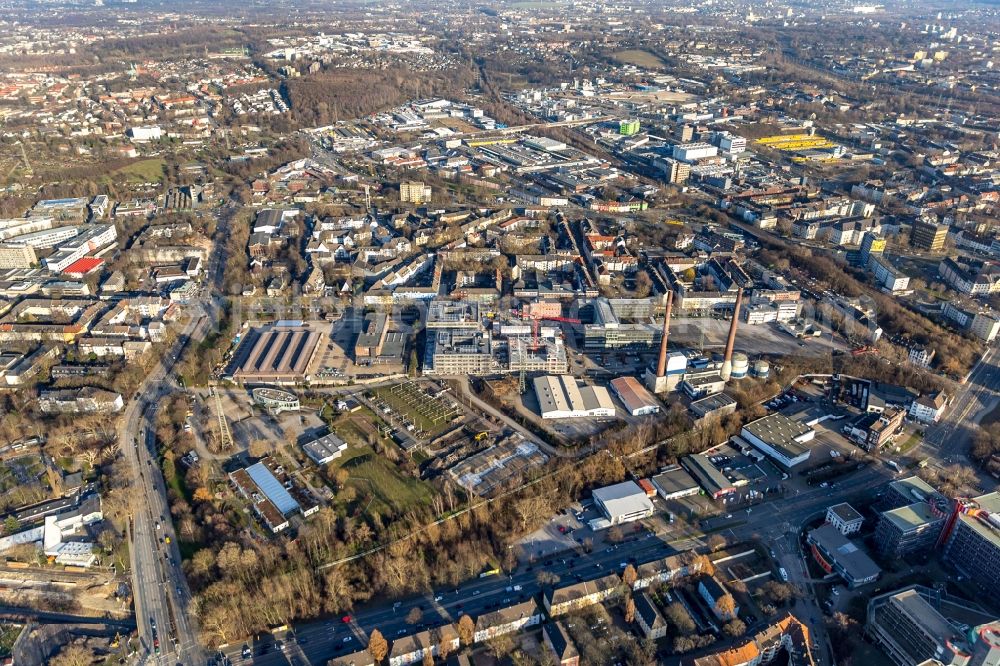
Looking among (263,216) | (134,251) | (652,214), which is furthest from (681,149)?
(134,251)

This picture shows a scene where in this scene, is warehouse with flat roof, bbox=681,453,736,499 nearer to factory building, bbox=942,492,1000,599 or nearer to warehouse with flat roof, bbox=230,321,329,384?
factory building, bbox=942,492,1000,599

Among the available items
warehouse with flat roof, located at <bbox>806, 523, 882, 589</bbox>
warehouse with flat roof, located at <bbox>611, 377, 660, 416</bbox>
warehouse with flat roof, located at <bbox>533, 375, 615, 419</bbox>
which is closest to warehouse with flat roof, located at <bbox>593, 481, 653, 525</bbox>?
warehouse with flat roof, located at <bbox>533, 375, 615, 419</bbox>

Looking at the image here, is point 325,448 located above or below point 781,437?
Answer: below

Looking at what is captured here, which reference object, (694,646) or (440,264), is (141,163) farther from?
(694,646)

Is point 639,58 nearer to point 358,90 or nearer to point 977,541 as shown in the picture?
point 358,90

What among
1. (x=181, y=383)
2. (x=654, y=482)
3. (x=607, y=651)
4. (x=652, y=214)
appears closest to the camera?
(x=607, y=651)

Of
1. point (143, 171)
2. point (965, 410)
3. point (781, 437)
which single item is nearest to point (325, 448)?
point (781, 437)
